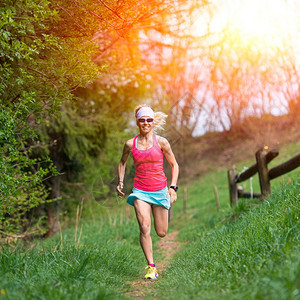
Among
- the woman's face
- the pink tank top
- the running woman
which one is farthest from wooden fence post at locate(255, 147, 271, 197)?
the woman's face

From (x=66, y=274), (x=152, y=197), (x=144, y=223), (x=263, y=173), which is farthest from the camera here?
(x=263, y=173)

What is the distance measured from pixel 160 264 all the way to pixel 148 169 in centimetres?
241

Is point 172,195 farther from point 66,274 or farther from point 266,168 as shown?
point 266,168

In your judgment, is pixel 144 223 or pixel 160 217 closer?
pixel 144 223

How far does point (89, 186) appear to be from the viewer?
1231cm

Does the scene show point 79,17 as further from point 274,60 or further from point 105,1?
point 274,60

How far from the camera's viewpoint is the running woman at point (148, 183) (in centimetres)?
468

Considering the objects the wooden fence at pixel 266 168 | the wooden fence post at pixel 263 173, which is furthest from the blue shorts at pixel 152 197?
the wooden fence post at pixel 263 173

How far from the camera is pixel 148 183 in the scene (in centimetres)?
476

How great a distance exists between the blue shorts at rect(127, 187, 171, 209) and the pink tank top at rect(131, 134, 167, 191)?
56 mm

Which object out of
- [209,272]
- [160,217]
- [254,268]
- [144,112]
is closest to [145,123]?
[144,112]

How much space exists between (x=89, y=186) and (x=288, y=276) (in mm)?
10387

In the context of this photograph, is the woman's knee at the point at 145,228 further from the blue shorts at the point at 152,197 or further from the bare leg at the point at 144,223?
the blue shorts at the point at 152,197

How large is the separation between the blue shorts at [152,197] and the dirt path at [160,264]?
104 centimetres
